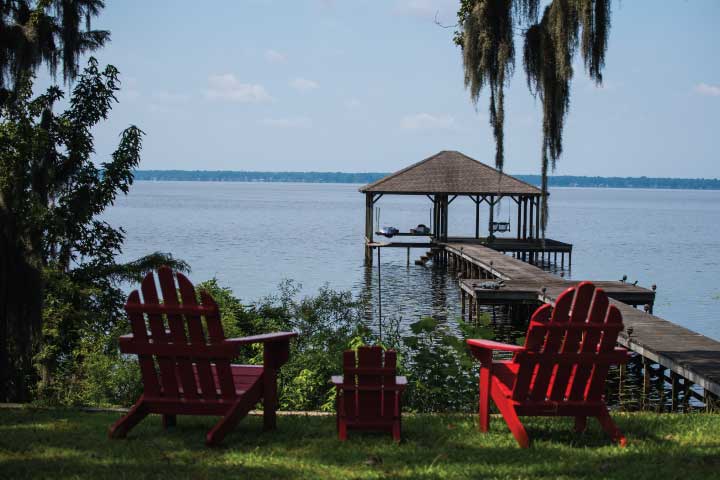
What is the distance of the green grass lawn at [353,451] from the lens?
462cm

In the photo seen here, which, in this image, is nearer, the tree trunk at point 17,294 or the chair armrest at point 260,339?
the chair armrest at point 260,339

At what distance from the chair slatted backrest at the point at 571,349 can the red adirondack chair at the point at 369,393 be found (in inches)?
29.2

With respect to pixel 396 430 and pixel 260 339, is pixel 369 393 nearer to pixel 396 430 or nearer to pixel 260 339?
pixel 396 430

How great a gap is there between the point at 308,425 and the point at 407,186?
33724 millimetres

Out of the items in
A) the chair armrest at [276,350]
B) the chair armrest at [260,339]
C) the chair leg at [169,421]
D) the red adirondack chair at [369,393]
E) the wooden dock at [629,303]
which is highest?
the chair armrest at [260,339]

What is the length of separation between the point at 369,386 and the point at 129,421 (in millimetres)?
1467

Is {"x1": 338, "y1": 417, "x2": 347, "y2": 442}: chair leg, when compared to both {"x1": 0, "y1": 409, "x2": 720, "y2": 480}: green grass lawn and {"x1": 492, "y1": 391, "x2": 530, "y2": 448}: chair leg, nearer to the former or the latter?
{"x1": 0, "y1": 409, "x2": 720, "y2": 480}: green grass lawn

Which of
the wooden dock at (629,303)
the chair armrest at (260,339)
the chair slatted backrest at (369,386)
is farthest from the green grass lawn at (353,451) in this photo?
the wooden dock at (629,303)

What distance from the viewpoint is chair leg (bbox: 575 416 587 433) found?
5488 millimetres

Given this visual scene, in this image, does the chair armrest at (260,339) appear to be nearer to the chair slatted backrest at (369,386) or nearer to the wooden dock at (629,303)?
the chair slatted backrest at (369,386)

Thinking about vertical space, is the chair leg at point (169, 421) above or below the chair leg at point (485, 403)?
below

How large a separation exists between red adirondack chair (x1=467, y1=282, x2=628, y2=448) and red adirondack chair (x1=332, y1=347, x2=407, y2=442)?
620 millimetres

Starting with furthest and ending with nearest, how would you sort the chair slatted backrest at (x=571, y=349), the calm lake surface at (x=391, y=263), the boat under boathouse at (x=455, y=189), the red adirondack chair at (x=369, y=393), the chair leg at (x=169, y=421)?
the boat under boathouse at (x=455, y=189), the calm lake surface at (x=391, y=263), the chair leg at (x=169, y=421), the red adirondack chair at (x=369, y=393), the chair slatted backrest at (x=571, y=349)

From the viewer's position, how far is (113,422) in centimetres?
586
